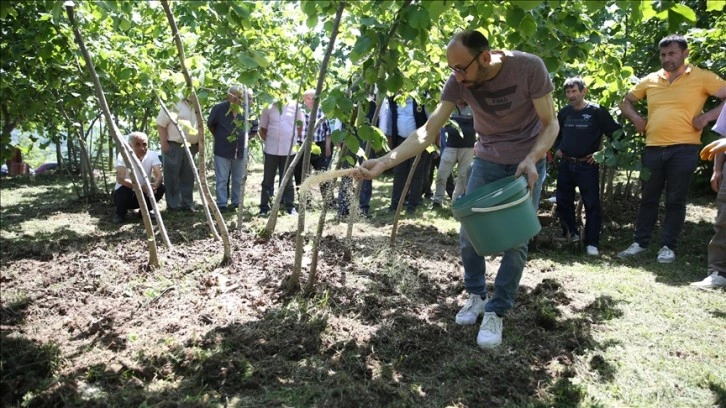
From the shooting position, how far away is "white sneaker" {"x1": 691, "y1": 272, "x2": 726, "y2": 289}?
402 centimetres

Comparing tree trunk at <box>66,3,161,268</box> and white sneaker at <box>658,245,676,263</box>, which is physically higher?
tree trunk at <box>66,3,161,268</box>

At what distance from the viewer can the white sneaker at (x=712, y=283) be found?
4.02m

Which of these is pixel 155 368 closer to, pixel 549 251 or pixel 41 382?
pixel 41 382

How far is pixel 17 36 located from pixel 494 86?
3221 millimetres

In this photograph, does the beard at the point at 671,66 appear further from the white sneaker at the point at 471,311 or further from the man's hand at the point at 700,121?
the white sneaker at the point at 471,311

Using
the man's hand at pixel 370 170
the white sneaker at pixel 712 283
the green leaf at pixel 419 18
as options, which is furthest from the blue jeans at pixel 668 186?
the green leaf at pixel 419 18

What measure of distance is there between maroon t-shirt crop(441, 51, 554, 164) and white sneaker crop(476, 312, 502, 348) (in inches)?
34.4

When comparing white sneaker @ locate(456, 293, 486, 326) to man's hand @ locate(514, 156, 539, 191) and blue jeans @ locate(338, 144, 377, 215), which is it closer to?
man's hand @ locate(514, 156, 539, 191)

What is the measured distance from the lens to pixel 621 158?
500cm

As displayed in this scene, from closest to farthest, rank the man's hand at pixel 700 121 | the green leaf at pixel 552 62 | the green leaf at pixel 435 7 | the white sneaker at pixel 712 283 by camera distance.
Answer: the green leaf at pixel 435 7 < the green leaf at pixel 552 62 < the white sneaker at pixel 712 283 < the man's hand at pixel 700 121

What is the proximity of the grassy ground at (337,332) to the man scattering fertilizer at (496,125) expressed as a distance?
0.39m

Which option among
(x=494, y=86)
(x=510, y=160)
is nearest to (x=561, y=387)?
(x=510, y=160)

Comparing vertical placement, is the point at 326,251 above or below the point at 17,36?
below

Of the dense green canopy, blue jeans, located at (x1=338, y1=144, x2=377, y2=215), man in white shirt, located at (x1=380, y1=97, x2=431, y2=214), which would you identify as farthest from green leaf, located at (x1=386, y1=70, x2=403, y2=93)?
man in white shirt, located at (x1=380, y1=97, x2=431, y2=214)
